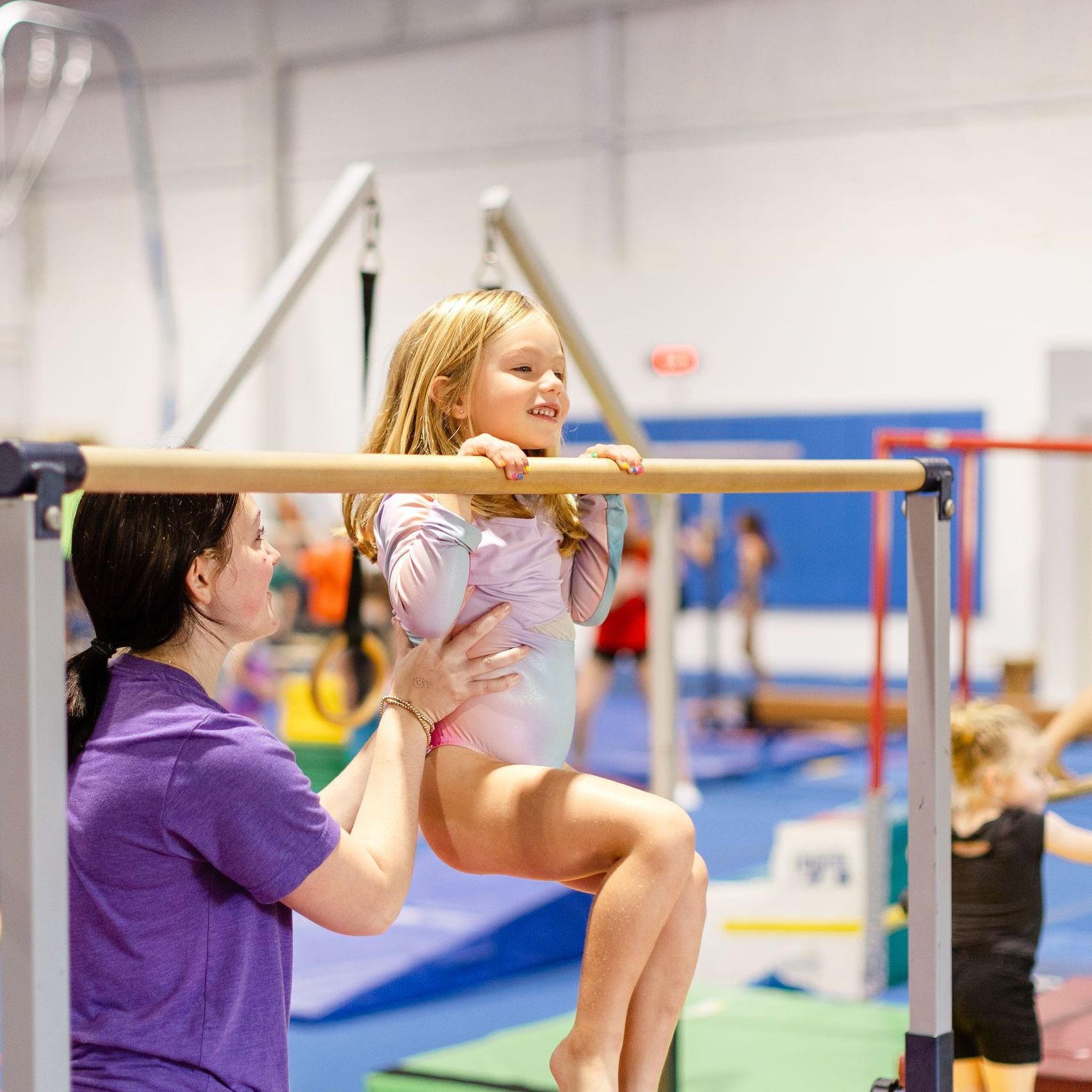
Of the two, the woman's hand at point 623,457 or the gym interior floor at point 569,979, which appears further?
the gym interior floor at point 569,979

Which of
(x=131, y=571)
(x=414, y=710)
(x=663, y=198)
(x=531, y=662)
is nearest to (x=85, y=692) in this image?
(x=131, y=571)

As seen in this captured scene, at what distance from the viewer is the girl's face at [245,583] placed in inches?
66.7

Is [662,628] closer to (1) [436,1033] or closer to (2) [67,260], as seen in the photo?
(1) [436,1033]

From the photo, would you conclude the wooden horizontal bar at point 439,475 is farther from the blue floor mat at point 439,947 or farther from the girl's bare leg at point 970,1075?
the blue floor mat at point 439,947

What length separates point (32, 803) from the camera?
1.32 metres

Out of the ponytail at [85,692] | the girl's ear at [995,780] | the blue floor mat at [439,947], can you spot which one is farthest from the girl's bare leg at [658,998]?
the blue floor mat at [439,947]

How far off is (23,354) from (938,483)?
12698 millimetres

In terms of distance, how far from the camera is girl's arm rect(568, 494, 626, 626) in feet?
7.16

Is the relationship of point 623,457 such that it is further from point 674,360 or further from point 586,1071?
point 674,360

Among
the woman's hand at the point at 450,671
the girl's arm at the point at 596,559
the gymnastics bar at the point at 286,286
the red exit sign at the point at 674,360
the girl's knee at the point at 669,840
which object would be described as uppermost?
the red exit sign at the point at 674,360

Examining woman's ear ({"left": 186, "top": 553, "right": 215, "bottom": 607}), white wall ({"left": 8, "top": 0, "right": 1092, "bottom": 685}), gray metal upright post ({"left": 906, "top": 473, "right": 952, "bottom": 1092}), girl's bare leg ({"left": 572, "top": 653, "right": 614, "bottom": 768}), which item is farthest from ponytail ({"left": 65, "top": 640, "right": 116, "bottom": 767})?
white wall ({"left": 8, "top": 0, "right": 1092, "bottom": 685})

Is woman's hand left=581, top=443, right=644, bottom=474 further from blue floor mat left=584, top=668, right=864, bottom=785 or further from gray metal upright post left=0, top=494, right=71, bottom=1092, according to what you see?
blue floor mat left=584, top=668, right=864, bottom=785

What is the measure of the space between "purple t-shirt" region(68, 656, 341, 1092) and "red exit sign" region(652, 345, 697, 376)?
30.9 feet

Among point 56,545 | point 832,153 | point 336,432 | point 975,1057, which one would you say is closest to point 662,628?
point 975,1057
